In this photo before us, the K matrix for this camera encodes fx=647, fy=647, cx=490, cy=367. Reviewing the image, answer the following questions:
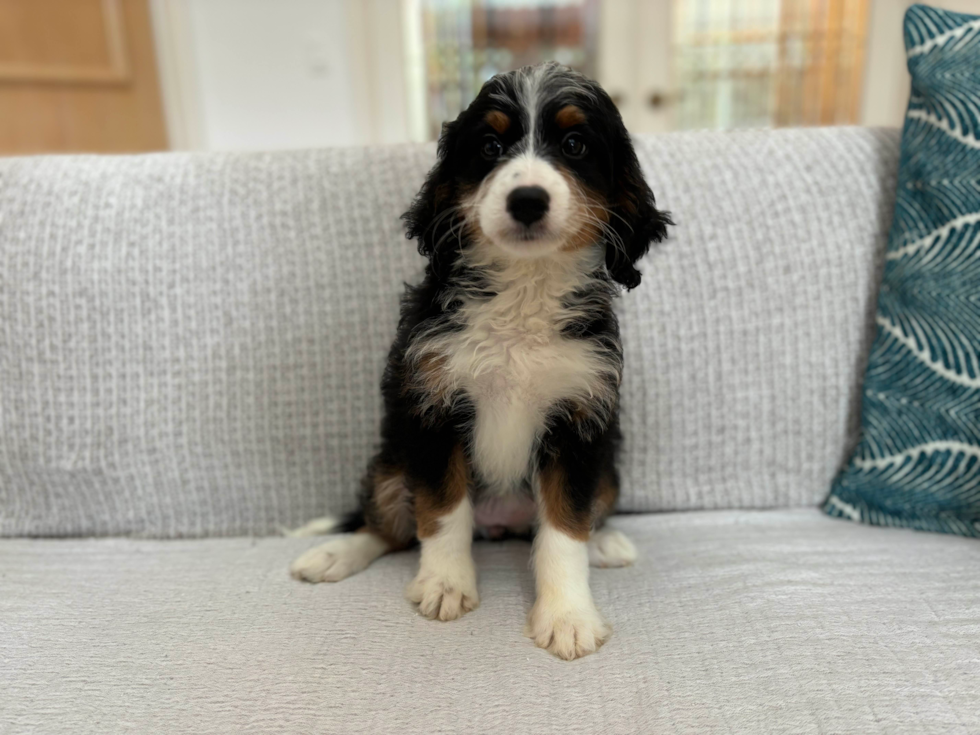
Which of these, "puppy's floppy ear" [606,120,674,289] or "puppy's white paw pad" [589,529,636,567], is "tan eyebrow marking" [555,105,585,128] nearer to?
"puppy's floppy ear" [606,120,674,289]

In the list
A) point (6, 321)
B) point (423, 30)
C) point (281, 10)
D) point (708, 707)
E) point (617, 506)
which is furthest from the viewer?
point (423, 30)

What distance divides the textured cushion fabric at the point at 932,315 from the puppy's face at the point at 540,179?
75 centimetres

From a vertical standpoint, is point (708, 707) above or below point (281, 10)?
below

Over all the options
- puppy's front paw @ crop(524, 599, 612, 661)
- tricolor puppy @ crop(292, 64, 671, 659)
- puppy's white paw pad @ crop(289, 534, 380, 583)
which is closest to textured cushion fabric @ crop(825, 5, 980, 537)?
tricolor puppy @ crop(292, 64, 671, 659)

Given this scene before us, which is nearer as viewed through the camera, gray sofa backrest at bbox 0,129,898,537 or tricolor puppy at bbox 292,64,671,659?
tricolor puppy at bbox 292,64,671,659

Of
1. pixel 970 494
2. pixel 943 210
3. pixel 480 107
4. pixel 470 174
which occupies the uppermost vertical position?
pixel 480 107

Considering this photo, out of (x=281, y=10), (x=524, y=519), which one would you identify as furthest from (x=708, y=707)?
(x=281, y=10)

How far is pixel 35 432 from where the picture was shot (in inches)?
63.7

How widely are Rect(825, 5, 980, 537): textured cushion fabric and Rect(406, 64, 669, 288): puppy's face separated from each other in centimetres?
75

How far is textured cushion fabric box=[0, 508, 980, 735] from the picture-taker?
1.00 m

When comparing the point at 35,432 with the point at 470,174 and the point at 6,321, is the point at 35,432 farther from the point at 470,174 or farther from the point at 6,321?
the point at 470,174

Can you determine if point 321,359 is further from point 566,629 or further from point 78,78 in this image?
point 78,78

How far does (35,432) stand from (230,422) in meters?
0.47

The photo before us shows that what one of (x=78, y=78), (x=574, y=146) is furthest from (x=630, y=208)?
(x=78, y=78)
